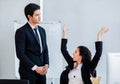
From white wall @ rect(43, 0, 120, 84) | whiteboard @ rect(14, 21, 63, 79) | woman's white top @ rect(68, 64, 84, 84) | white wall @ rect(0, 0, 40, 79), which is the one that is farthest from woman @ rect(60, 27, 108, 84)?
white wall @ rect(0, 0, 40, 79)

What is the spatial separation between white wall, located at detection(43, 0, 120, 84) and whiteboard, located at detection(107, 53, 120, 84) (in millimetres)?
1641

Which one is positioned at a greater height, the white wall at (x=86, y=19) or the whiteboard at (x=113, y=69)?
the white wall at (x=86, y=19)

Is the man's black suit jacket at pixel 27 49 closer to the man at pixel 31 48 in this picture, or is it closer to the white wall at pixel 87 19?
the man at pixel 31 48

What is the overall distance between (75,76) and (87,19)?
5.40 ft

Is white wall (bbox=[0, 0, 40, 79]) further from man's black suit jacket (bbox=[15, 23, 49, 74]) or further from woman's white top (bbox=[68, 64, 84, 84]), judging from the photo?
woman's white top (bbox=[68, 64, 84, 84])

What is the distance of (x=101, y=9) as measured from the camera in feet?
12.8

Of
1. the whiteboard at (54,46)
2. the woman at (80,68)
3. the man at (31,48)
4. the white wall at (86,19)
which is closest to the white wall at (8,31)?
the white wall at (86,19)

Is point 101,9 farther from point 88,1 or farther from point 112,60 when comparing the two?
point 112,60

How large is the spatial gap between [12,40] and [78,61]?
1758 mm

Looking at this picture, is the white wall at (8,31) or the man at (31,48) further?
the white wall at (8,31)

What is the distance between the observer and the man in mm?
2955

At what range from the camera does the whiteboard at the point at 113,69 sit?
86.5 inches

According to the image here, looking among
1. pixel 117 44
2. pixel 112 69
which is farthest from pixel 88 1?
pixel 112 69

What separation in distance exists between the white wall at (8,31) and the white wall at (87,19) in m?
0.41
